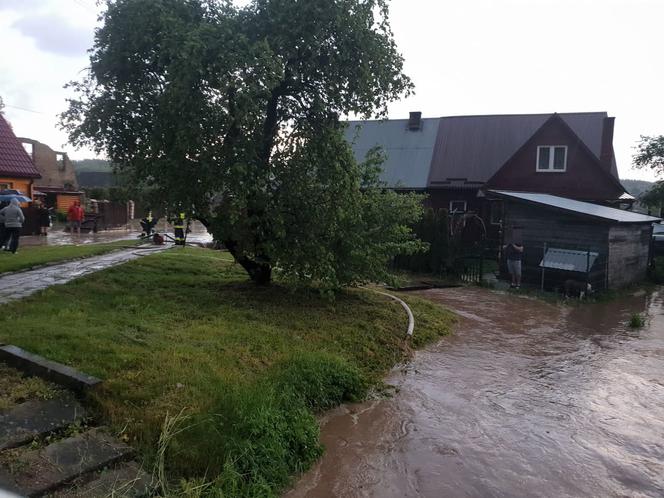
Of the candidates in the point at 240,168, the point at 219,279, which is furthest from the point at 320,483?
the point at 219,279

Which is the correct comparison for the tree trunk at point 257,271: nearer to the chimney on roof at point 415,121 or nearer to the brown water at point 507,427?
the brown water at point 507,427

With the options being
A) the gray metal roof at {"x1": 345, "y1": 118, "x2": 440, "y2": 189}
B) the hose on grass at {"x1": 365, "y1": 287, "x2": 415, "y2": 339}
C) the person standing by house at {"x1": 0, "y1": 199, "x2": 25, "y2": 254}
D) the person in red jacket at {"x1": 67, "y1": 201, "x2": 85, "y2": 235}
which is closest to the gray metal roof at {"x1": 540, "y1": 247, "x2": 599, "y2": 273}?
the hose on grass at {"x1": 365, "y1": 287, "x2": 415, "y2": 339}

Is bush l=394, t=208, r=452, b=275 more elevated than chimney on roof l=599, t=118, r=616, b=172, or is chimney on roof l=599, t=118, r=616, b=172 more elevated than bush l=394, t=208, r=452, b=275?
chimney on roof l=599, t=118, r=616, b=172

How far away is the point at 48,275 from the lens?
1005cm

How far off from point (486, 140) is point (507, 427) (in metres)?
26.2

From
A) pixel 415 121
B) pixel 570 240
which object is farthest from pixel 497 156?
pixel 570 240

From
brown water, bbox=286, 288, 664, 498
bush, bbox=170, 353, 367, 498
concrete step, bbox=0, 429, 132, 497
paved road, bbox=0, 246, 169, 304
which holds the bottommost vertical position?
brown water, bbox=286, 288, 664, 498

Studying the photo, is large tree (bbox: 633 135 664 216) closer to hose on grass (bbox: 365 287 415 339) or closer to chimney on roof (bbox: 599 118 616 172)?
chimney on roof (bbox: 599 118 616 172)

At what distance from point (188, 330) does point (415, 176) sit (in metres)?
23.9

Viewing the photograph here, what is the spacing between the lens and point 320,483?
15.7 feet

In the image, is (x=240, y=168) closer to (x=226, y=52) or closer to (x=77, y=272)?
(x=226, y=52)

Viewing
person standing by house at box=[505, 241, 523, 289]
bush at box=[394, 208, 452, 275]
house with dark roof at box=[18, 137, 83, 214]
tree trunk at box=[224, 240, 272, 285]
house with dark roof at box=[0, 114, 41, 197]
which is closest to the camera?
Answer: tree trunk at box=[224, 240, 272, 285]

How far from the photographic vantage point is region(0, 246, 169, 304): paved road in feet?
27.4

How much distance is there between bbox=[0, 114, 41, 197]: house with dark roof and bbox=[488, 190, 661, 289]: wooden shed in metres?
16.6
